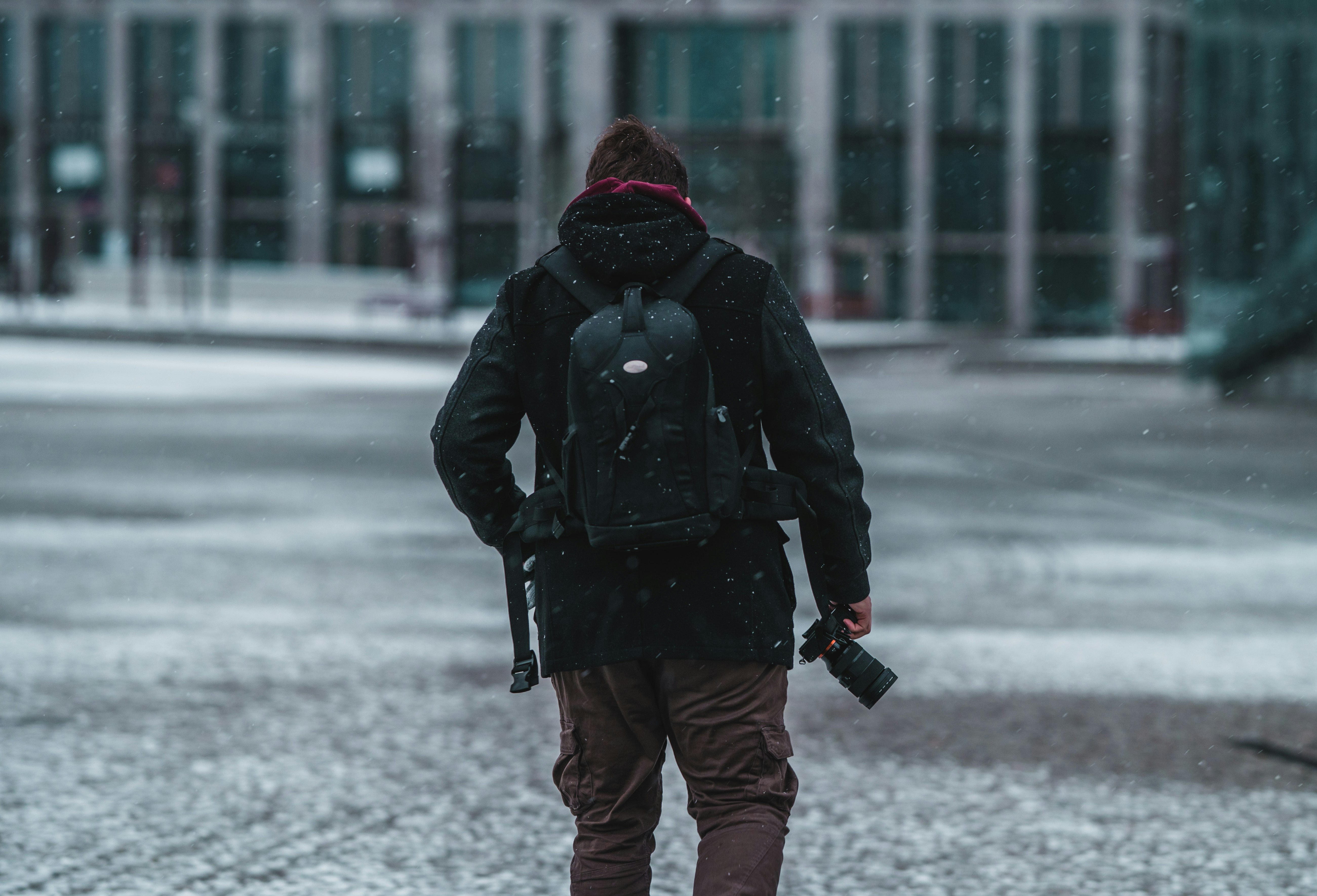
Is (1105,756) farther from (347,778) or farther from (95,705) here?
(95,705)

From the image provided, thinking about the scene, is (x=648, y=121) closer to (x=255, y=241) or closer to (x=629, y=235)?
(x=255, y=241)

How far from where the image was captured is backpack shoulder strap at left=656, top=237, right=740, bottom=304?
3.03 metres

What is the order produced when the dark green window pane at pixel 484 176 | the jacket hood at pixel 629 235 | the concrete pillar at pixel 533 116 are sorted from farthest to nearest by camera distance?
the dark green window pane at pixel 484 176 → the concrete pillar at pixel 533 116 → the jacket hood at pixel 629 235

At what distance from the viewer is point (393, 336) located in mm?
38094

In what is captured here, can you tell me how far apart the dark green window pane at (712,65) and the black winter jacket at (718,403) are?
54.9 m

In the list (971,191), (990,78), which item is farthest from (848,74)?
(971,191)

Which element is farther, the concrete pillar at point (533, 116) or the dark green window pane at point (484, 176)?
the dark green window pane at point (484, 176)

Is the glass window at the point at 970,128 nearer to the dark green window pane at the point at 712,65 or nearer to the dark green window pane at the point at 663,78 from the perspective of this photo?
the dark green window pane at the point at 712,65

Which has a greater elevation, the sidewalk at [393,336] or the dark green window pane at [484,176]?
the dark green window pane at [484,176]

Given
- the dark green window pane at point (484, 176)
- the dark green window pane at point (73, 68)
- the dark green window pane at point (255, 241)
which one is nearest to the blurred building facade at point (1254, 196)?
the dark green window pane at point (484, 176)

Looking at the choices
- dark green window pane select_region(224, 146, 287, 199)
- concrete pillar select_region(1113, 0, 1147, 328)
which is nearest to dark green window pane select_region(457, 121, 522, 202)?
dark green window pane select_region(224, 146, 287, 199)

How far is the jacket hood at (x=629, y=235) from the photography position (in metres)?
3.02

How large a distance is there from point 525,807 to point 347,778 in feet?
2.01

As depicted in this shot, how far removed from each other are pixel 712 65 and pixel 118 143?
20.6m
